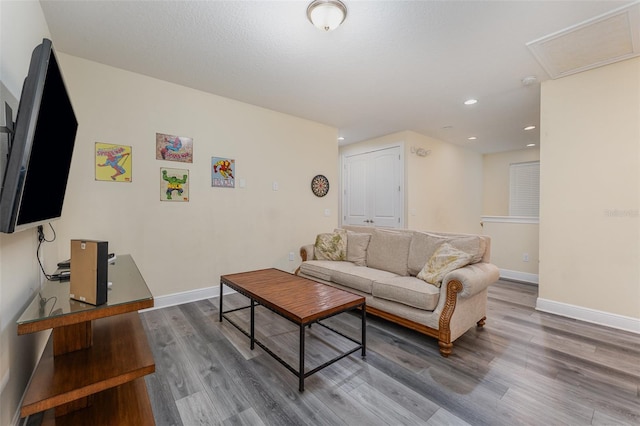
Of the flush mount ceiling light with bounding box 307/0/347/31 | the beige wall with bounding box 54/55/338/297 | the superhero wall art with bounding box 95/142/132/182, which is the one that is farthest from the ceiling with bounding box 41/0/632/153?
the superhero wall art with bounding box 95/142/132/182

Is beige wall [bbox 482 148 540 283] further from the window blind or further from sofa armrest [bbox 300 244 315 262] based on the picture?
sofa armrest [bbox 300 244 315 262]

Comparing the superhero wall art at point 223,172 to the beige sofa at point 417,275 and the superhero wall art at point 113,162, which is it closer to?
the superhero wall art at point 113,162

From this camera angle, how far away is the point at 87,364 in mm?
1271

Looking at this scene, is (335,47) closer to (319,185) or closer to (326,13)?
(326,13)

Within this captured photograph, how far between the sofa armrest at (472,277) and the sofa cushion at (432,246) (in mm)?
118

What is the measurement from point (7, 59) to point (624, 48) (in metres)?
4.32

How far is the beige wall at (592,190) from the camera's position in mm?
2561

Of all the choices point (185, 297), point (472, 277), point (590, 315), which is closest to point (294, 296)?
point (472, 277)

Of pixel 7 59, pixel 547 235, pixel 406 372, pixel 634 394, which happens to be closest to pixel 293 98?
pixel 7 59

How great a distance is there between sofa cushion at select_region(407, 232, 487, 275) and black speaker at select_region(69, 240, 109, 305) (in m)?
2.52

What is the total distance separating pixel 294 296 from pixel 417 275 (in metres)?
1.30

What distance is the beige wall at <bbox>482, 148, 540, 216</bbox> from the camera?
6.41 meters

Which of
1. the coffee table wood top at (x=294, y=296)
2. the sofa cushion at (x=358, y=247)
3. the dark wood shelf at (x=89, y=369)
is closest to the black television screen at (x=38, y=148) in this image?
the dark wood shelf at (x=89, y=369)

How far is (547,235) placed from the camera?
9.98 feet
